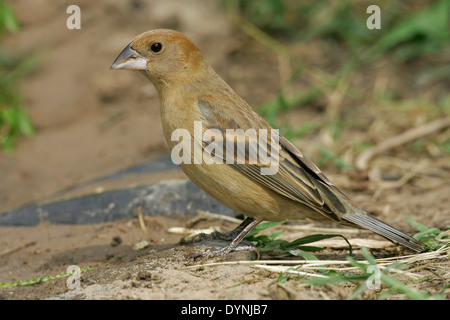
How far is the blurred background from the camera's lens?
22.4 feet

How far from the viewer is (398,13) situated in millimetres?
9500

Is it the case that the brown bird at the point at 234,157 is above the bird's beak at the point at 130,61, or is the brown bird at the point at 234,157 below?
below

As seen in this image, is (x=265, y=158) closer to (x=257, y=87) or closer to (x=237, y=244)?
(x=237, y=244)

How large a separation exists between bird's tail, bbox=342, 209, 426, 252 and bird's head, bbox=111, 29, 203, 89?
5.08 feet

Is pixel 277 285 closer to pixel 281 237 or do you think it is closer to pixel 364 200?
pixel 281 237

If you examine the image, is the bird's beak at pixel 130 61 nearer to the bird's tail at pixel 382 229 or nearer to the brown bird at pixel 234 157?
the brown bird at pixel 234 157

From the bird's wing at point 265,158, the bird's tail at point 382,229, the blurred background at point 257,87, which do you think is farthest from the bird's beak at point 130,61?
the bird's tail at point 382,229

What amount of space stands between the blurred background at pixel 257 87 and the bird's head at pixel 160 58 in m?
1.53

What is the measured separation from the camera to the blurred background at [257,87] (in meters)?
6.83

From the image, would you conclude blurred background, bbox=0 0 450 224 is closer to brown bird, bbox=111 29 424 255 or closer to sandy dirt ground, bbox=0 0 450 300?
sandy dirt ground, bbox=0 0 450 300

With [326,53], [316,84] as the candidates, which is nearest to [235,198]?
[316,84]

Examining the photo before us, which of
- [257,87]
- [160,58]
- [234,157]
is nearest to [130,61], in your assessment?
[160,58]

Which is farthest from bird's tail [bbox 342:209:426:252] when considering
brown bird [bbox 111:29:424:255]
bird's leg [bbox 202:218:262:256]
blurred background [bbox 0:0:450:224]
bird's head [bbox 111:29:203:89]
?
blurred background [bbox 0:0:450:224]

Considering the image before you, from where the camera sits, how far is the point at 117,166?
672 centimetres
